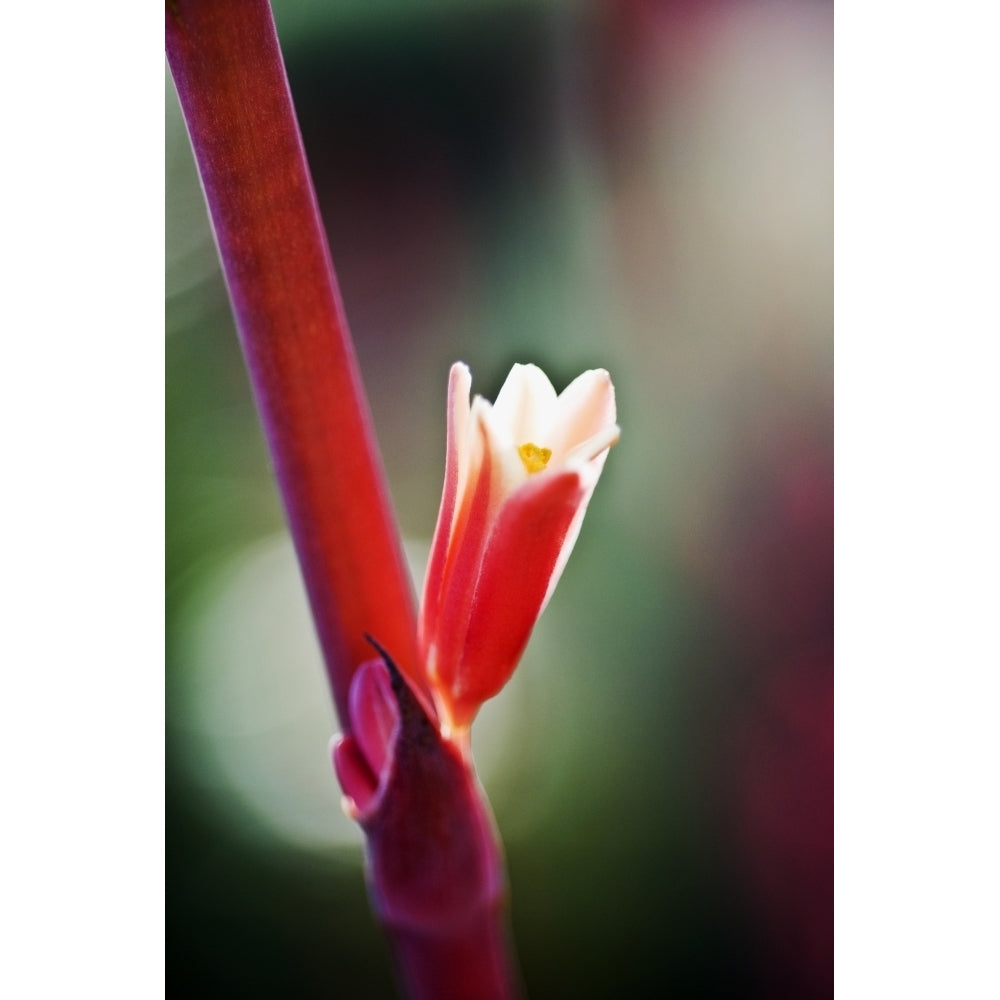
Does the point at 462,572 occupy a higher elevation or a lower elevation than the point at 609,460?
lower

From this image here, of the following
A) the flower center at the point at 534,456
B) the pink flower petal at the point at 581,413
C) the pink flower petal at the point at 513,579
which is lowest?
the pink flower petal at the point at 513,579

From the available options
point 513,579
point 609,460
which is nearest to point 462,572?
point 513,579

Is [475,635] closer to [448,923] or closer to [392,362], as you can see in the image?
[448,923]

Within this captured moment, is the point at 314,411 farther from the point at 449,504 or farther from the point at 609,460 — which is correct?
the point at 609,460

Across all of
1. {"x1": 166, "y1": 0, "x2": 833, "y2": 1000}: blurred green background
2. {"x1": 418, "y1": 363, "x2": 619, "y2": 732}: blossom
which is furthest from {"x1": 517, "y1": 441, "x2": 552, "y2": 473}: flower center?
{"x1": 166, "y1": 0, "x2": 833, "y2": 1000}: blurred green background

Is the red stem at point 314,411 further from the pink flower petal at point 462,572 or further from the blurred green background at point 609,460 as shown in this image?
the blurred green background at point 609,460

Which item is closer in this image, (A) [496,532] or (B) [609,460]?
(A) [496,532]

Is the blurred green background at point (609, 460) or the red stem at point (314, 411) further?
the blurred green background at point (609, 460)

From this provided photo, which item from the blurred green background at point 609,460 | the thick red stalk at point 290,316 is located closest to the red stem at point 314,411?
the thick red stalk at point 290,316
